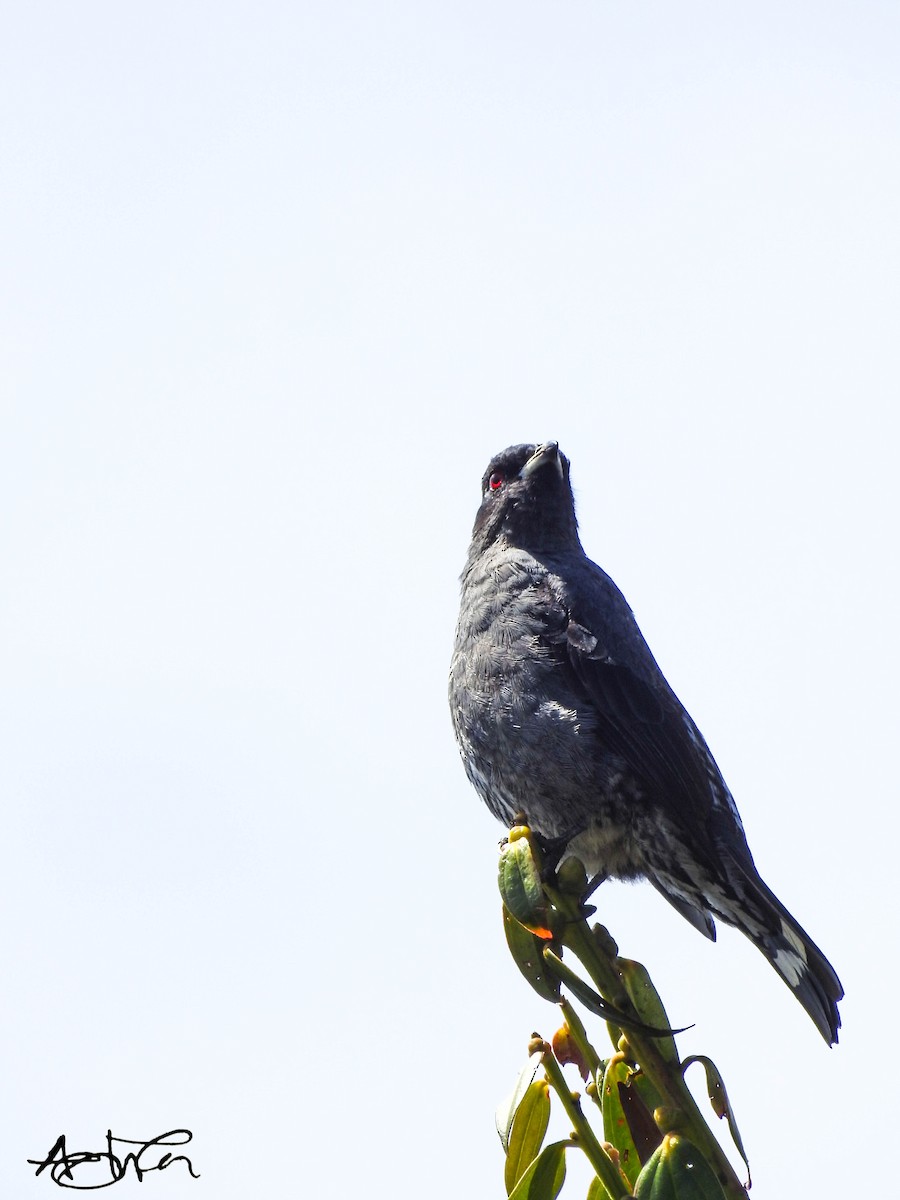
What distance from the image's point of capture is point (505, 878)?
3.54 m

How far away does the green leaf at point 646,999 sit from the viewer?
2.99 meters

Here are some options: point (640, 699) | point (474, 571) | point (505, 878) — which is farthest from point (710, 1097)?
point (474, 571)

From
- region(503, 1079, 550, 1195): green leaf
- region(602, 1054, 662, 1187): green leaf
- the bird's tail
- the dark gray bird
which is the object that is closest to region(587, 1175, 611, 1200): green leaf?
region(602, 1054, 662, 1187): green leaf

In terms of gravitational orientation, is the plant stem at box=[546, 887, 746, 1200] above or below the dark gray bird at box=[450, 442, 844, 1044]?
below

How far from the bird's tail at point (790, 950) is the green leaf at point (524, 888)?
236cm

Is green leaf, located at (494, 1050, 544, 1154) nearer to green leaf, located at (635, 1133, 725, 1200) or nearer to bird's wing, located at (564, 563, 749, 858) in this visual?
green leaf, located at (635, 1133, 725, 1200)

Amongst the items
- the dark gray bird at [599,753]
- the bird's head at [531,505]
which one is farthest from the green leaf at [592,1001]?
the bird's head at [531,505]


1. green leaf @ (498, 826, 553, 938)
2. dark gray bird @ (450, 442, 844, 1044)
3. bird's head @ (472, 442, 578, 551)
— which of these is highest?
bird's head @ (472, 442, 578, 551)

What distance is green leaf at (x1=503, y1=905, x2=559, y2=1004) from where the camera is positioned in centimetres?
328

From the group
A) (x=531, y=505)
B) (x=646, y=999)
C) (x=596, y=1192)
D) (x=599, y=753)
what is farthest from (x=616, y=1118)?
(x=531, y=505)

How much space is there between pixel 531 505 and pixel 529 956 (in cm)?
513

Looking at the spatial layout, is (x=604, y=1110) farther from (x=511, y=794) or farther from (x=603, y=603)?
(x=603, y=603)

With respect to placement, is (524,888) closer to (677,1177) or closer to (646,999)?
(646,999)

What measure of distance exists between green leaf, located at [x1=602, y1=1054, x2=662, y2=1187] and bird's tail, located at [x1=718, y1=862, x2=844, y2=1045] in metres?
2.57
